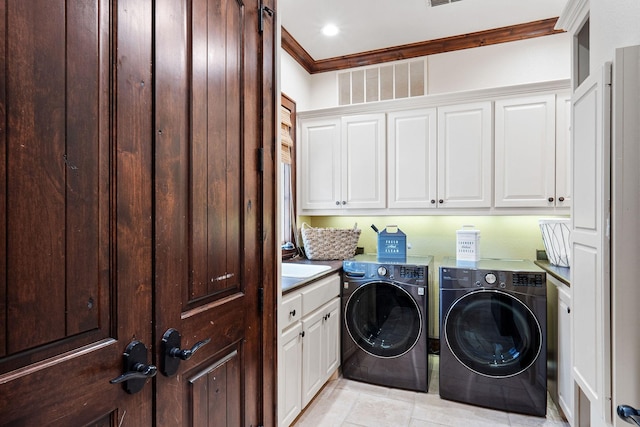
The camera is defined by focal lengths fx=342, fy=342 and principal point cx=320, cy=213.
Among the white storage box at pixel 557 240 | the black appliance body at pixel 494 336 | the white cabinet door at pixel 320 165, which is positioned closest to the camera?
the black appliance body at pixel 494 336

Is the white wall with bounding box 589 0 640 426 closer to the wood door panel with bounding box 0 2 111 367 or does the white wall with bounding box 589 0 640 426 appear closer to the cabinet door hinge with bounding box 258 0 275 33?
the cabinet door hinge with bounding box 258 0 275 33

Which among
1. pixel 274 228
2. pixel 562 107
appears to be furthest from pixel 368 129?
pixel 274 228

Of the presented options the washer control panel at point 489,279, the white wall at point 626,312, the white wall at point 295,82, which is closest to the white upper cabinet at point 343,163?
the white wall at point 295,82

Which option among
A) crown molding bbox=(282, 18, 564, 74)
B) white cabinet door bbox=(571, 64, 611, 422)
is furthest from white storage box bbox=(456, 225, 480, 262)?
crown molding bbox=(282, 18, 564, 74)

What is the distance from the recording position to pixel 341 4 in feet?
8.21

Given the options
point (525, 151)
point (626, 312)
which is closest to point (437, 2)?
point (525, 151)

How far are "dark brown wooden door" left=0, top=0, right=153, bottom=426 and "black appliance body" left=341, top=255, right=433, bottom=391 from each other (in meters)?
1.93

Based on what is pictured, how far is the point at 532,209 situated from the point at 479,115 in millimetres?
835

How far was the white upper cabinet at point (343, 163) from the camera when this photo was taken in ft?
9.89

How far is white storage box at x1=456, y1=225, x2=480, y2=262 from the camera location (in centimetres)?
269

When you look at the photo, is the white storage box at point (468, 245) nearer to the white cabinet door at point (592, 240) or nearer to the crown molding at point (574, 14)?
the white cabinet door at point (592, 240)

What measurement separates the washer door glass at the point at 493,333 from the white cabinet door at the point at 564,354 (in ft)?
0.42

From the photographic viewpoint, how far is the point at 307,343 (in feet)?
7.16

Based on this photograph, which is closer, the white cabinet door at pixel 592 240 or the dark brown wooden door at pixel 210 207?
the dark brown wooden door at pixel 210 207
